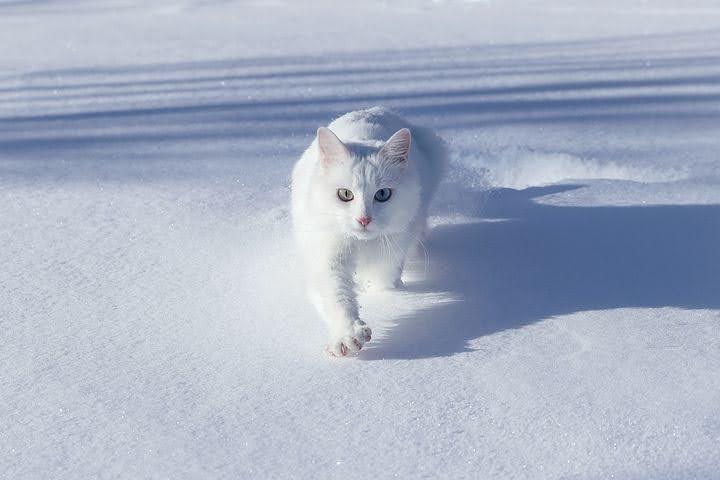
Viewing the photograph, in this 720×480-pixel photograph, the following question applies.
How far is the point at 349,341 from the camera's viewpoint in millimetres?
1978

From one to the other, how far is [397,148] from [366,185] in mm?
150

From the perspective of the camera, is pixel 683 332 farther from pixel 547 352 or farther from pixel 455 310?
pixel 455 310

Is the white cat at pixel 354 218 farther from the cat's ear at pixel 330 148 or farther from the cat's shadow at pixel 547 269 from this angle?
the cat's shadow at pixel 547 269

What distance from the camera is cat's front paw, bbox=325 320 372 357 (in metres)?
1.98

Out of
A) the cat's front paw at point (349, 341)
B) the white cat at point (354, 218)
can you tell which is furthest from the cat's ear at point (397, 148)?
the cat's front paw at point (349, 341)

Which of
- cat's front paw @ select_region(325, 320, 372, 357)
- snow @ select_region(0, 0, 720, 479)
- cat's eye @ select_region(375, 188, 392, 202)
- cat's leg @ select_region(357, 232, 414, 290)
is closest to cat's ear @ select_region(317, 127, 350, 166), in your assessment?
cat's eye @ select_region(375, 188, 392, 202)

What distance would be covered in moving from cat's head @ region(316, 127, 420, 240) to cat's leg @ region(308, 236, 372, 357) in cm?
8

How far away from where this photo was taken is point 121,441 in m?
1.68

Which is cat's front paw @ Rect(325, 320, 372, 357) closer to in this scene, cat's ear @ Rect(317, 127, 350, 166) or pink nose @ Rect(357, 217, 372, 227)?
pink nose @ Rect(357, 217, 372, 227)

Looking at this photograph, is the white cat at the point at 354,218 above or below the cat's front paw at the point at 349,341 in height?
above

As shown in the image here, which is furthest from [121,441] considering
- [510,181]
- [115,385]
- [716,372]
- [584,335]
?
[510,181]

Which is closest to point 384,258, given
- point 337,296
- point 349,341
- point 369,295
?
point 369,295

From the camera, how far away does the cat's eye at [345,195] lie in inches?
87.4

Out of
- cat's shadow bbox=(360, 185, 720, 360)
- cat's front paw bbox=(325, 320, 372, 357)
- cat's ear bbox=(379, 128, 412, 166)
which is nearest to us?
cat's front paw bbox=(325, 320, 372, 357)
